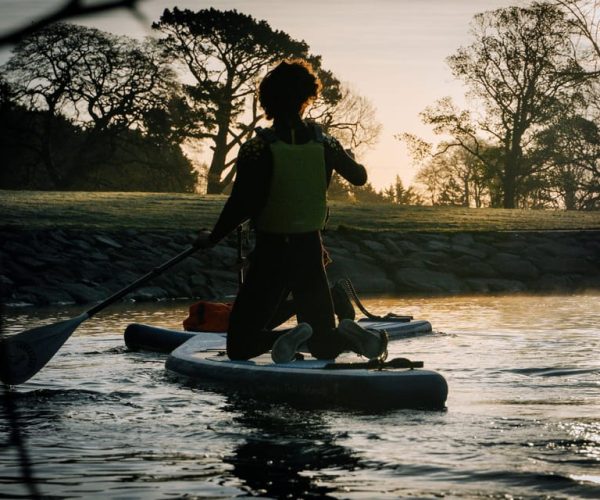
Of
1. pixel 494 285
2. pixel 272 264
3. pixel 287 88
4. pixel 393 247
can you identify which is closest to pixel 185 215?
pixel 393 247

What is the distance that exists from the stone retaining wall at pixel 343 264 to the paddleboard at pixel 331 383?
10.8m

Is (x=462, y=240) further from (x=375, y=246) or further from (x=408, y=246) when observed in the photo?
(x=375, y=246)

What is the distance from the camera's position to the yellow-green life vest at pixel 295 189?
6047 mm

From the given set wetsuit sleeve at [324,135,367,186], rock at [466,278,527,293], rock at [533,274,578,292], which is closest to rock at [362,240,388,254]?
rock at [466,278,527,293]

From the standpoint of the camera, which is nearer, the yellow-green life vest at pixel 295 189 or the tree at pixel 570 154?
the yellow-green life vest at pixel 295 189

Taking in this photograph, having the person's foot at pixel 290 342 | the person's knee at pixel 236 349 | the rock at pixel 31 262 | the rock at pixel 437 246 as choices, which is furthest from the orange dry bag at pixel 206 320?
the rock at pixel 437 246

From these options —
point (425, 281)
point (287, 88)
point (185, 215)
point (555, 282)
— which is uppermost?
point (287, 88)

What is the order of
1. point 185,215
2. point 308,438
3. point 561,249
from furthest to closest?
point 185,215 → point 561,249 → point 308,438

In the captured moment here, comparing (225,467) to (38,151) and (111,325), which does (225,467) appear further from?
(38,151)

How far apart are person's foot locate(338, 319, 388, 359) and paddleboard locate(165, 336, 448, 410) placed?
0.09 metres

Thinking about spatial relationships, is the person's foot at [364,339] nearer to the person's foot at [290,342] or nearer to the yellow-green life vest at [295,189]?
the person's foot at [290,342]

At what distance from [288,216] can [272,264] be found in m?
0.29

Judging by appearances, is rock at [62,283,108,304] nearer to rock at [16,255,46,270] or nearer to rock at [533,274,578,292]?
rock at [16,255,46,270]

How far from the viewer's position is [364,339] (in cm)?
608
